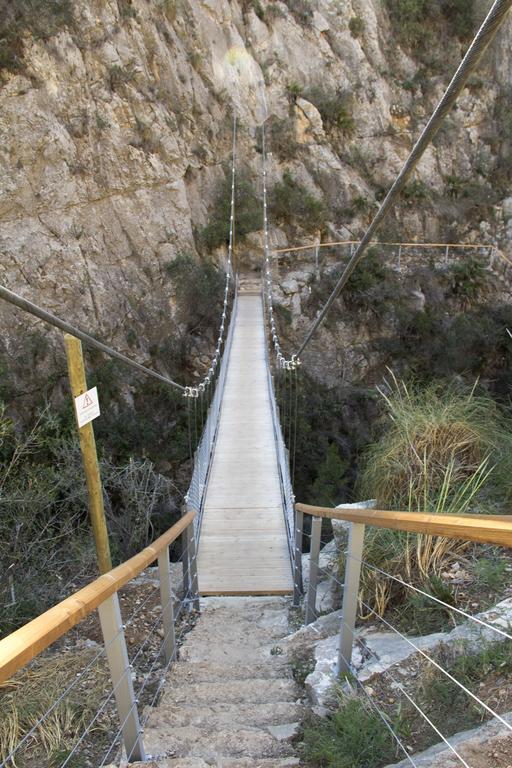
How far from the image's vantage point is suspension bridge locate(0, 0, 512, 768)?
111 centimetres

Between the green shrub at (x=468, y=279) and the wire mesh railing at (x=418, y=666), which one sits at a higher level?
the wire mesh railing at (x=418, y=666)

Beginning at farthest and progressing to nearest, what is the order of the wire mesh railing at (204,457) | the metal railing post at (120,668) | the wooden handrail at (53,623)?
the wire mesh railing at (204,457) → the metal railing post at (120,668) → the wooden handrail at (53,623)

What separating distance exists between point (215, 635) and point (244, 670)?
0.60 meters

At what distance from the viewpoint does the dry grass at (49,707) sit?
5.58 ft

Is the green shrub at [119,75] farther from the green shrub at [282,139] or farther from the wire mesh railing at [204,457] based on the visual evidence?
the wire mesh railing at [204,457]

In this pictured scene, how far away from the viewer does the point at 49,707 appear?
1812 millimetres

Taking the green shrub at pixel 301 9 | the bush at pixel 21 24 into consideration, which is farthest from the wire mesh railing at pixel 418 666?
the green shrub at pixel 301 9

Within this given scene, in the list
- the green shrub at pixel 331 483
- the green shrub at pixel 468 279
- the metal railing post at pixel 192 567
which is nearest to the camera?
the metal railing post at pixel 192 567

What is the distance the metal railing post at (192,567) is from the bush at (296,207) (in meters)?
11.0

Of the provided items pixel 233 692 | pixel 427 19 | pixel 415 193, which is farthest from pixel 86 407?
pixel 427 19

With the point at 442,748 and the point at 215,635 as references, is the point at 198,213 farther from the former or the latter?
the point at 442,748

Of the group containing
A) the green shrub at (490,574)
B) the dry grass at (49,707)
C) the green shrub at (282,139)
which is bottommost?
the dry grass at (49,707)

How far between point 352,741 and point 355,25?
54.5 ft

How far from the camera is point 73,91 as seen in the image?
29.5 feet
